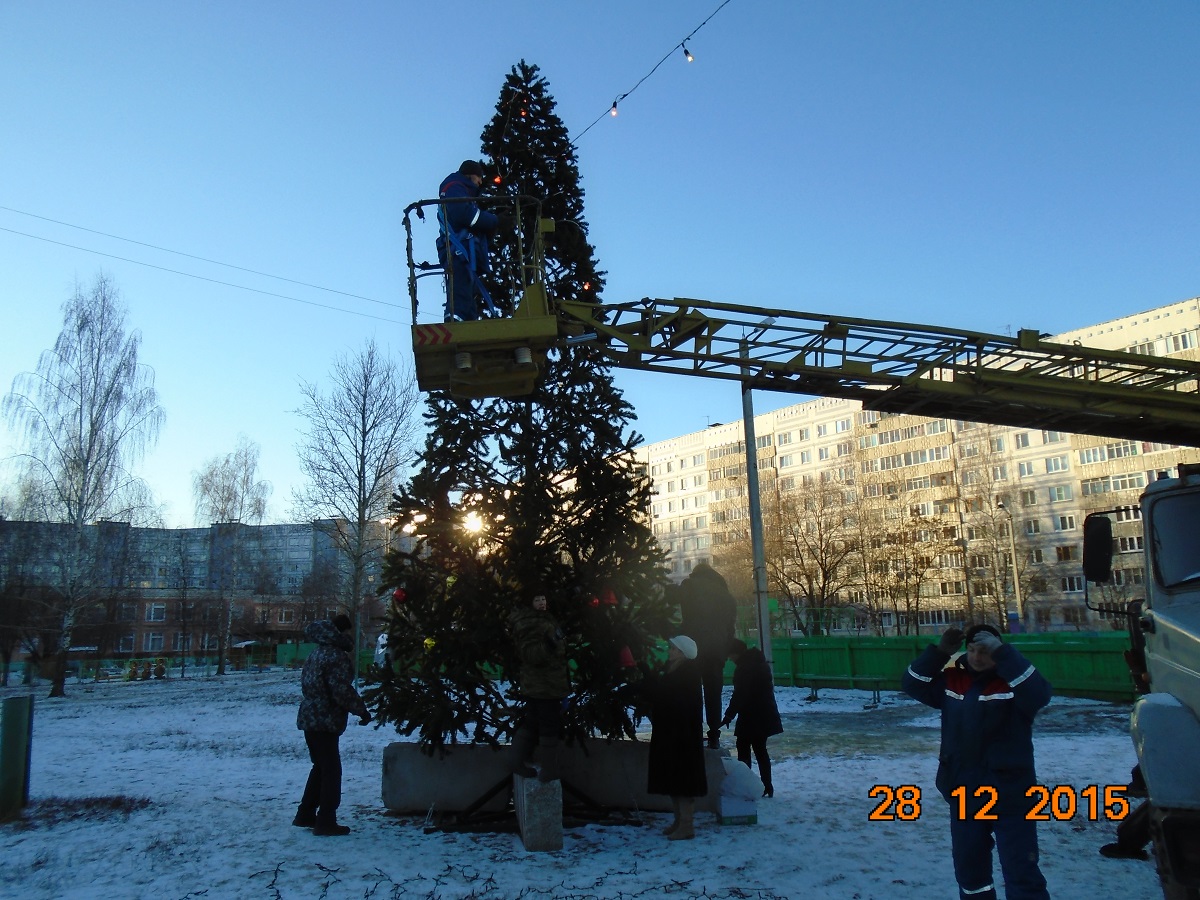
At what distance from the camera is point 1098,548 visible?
21.3 feet

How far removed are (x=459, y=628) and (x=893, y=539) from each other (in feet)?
149

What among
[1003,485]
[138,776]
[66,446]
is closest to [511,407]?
[138,776]

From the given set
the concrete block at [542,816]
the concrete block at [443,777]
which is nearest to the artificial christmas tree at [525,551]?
the concrete block at [443,777]

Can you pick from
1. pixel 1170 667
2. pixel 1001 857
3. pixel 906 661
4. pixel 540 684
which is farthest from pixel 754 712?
pixel 906 661

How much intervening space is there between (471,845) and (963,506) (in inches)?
2443

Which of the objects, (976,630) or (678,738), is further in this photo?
(678,738)

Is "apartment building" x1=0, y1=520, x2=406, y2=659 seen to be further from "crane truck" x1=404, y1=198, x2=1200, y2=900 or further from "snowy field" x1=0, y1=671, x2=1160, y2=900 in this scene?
"crane truck" x1=404, y1=198, x2=1200, y2=900

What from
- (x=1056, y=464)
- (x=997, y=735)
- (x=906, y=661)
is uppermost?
(x=1056, y=464)

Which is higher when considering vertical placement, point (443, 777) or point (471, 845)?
point (443, 777)

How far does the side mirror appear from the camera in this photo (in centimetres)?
642

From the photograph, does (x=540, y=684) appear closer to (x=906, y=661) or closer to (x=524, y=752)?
(x=524, y=752)

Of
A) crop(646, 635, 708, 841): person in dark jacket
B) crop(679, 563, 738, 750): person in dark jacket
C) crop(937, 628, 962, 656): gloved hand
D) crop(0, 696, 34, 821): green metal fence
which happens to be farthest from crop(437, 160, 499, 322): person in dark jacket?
crop(0, 696, 34, 821): green metal fence

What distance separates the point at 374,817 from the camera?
8695 mm

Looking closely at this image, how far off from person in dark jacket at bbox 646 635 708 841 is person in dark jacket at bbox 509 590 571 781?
3.00ft
